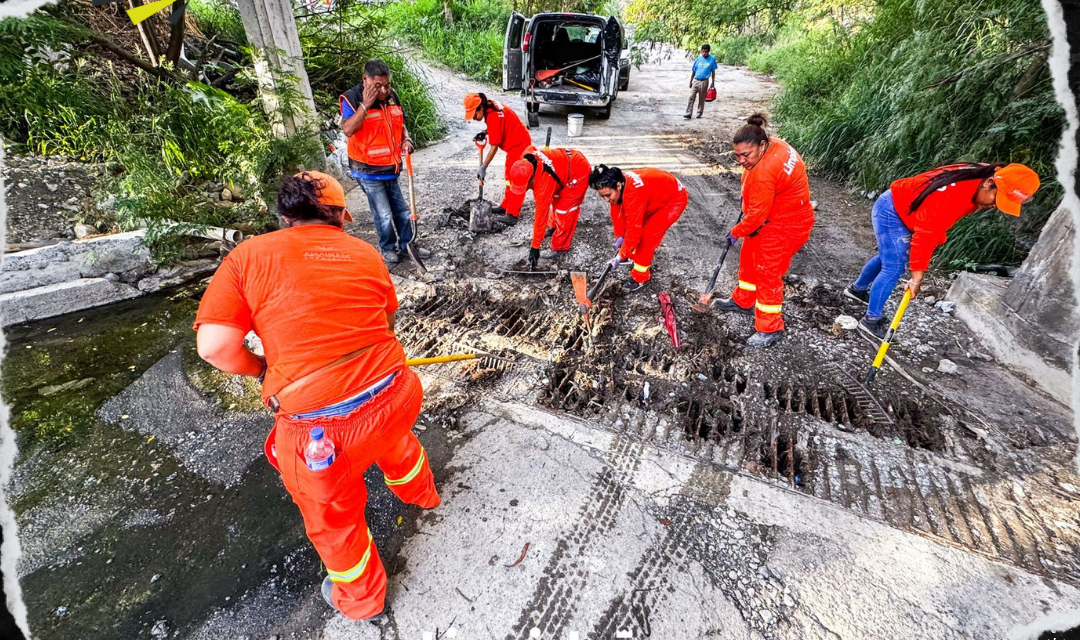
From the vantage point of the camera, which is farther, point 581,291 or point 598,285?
point 598,285

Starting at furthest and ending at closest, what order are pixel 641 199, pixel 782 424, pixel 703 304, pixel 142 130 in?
pixel 142 130 < pixel 703 304 < pixel 641 199 < pixel 782 424

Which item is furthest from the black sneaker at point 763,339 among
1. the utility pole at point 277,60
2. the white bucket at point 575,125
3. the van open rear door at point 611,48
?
the van open rear door at point 611,48

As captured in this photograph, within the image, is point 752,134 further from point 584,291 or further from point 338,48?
point 338,48

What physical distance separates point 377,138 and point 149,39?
3583 millimetres

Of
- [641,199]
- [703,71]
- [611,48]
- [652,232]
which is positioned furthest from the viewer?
[703,71]

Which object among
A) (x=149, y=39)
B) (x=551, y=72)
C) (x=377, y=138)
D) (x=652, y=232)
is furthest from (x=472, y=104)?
(x=551, y=72)

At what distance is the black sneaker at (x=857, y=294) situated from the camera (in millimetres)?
3901

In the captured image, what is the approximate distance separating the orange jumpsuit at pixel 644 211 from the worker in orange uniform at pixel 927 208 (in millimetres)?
1479

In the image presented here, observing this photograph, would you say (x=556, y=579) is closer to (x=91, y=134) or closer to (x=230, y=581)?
(x=230, y=581)

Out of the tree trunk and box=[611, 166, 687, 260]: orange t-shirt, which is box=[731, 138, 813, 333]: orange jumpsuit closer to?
box=[611, 166, 687, 260]: orange t-shirt

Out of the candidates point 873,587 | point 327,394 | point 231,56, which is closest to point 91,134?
point 231,56

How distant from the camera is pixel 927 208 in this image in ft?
9.81

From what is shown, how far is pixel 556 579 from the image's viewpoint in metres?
1.95

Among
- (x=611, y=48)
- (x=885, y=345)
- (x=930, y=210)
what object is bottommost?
(x=885, y=345)
